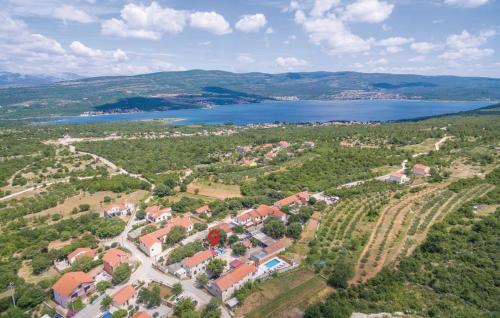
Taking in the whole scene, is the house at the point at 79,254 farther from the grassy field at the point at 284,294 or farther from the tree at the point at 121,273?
the grassy field at the point at 284,294

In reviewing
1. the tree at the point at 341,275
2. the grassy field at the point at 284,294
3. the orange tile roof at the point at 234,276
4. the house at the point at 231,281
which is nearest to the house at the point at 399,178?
the tree at the point at 341,275

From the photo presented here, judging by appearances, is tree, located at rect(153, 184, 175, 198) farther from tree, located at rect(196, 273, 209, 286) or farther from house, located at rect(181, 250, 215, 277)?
tree, located at rect(196, 273, 209, 286)

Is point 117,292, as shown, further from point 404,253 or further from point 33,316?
point 404,253

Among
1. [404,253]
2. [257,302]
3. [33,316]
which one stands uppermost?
[404,253]

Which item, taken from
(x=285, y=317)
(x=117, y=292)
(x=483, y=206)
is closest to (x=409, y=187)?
(x=483, y=206)

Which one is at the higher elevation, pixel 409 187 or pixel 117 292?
pixel 409 187

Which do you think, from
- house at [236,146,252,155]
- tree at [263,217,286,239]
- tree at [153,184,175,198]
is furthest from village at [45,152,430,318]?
house at [236,146,252,155]

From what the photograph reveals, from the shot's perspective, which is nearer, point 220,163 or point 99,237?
point 99,237

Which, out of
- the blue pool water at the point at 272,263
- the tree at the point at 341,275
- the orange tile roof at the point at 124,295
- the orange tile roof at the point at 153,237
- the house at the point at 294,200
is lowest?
the orange tile roof at the point at 124,295
